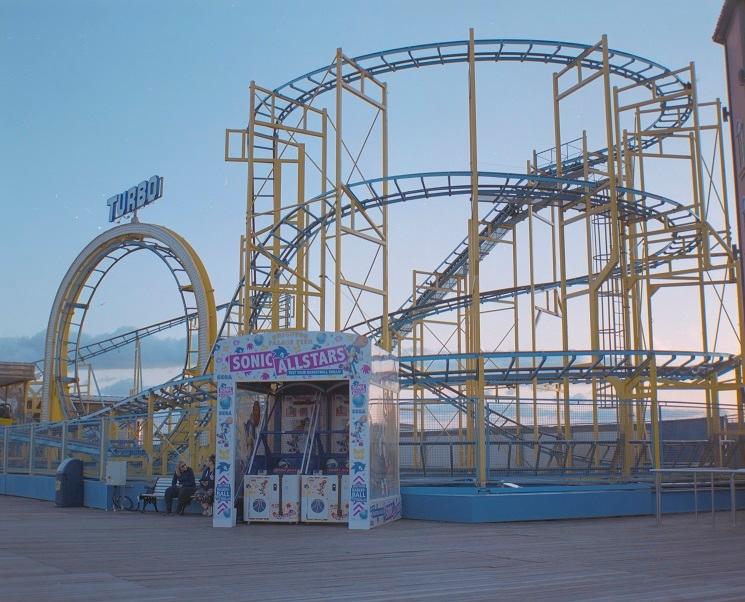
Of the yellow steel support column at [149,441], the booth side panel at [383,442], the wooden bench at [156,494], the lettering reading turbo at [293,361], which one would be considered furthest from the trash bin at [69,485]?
the booth side panel at [383,442]

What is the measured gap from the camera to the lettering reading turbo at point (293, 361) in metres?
16.0

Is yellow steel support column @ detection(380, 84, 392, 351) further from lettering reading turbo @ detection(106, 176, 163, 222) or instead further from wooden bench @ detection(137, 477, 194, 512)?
lettering reading turbo @ detection(106, 176, 163, 222)

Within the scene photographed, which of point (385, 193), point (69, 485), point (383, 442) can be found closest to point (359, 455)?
point (383, 442)

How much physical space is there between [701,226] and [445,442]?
10161 mm

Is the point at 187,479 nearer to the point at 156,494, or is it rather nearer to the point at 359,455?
the point at 156,494

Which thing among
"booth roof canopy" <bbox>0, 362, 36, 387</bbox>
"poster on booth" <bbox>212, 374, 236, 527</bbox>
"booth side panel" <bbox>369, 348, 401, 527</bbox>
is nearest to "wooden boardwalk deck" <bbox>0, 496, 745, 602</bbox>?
"poster on booth" <bbox>212, 374, 236, 527</bbox>

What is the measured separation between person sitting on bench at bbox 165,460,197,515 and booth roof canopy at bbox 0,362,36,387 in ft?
79.8

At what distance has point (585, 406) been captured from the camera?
18203mm

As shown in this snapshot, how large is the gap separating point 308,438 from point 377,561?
634cm

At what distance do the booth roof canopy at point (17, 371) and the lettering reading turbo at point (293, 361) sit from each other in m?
27.5

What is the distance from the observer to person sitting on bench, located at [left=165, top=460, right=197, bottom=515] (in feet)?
61.4

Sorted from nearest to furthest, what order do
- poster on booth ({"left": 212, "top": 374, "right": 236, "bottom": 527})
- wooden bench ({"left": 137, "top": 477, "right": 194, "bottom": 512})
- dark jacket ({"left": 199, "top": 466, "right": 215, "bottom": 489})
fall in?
poster on booth ({"left": 212, "top": 374, "right": 236, "bottom": 527})
dark jacket ({"left": 199, "top": 466, "right": 215, "bottom": 489})
wooden bench ({"left": 137, "top": 477, "right": 194, "bottom": 512})

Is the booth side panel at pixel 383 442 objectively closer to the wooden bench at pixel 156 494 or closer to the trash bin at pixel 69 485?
the wooden bench at pixel 156 494

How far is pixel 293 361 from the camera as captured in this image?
53.3 ft
